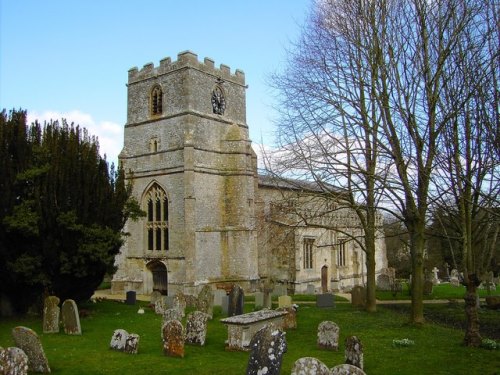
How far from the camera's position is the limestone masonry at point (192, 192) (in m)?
25.8

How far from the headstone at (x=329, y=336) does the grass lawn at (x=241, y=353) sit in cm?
20

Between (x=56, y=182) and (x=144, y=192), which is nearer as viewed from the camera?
(x=56, y=182)

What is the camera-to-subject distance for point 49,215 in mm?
15195

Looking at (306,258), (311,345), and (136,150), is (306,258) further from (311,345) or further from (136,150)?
(311,345)

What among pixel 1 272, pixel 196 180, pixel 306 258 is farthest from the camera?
pixel 306 258

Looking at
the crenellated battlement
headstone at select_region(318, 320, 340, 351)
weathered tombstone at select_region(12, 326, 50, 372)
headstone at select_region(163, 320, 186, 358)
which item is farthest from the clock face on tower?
weathered tombstone at select_region(12, 326, 50, 372)

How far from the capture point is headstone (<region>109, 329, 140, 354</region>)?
10406mm

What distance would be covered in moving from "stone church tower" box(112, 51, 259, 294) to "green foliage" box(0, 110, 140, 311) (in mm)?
8953

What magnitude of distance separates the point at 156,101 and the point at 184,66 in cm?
282

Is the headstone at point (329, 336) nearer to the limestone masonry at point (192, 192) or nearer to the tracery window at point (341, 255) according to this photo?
the limestone masonry at point (192, 192)

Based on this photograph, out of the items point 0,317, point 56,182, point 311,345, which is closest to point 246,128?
point 56,182

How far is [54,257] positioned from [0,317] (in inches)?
110

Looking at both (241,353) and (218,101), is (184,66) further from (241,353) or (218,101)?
(241,353)

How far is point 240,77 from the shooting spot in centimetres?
3083
